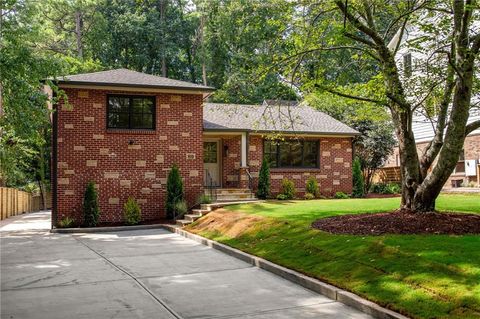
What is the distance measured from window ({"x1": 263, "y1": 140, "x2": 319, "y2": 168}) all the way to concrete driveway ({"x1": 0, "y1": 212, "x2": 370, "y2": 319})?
9936 mm

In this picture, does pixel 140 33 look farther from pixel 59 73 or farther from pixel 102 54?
pixel 59 73

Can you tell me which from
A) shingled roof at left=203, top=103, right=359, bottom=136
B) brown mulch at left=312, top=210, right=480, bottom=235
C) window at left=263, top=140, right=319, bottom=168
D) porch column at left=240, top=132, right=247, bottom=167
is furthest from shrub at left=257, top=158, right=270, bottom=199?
brown mulch at left=312, top=210, right=480, bottom=235

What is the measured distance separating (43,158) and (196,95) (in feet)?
71.2

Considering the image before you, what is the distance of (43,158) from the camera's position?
3475 centimetres

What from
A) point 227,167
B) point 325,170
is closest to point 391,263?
point 227,167

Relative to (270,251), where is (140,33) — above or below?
above

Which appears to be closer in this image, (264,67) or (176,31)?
(264,67)

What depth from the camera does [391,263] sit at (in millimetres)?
6582

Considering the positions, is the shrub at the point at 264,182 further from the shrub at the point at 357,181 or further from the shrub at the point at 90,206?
the shrub at the point at 90,206

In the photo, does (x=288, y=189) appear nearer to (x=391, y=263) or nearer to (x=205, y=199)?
(x=205, y=199)

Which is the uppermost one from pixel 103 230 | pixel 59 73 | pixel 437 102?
pixel 59 73

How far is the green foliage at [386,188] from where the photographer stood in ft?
76.4

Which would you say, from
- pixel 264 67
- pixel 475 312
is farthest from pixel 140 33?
pixel 475 312

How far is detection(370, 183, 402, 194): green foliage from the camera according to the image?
2328 centimetres
